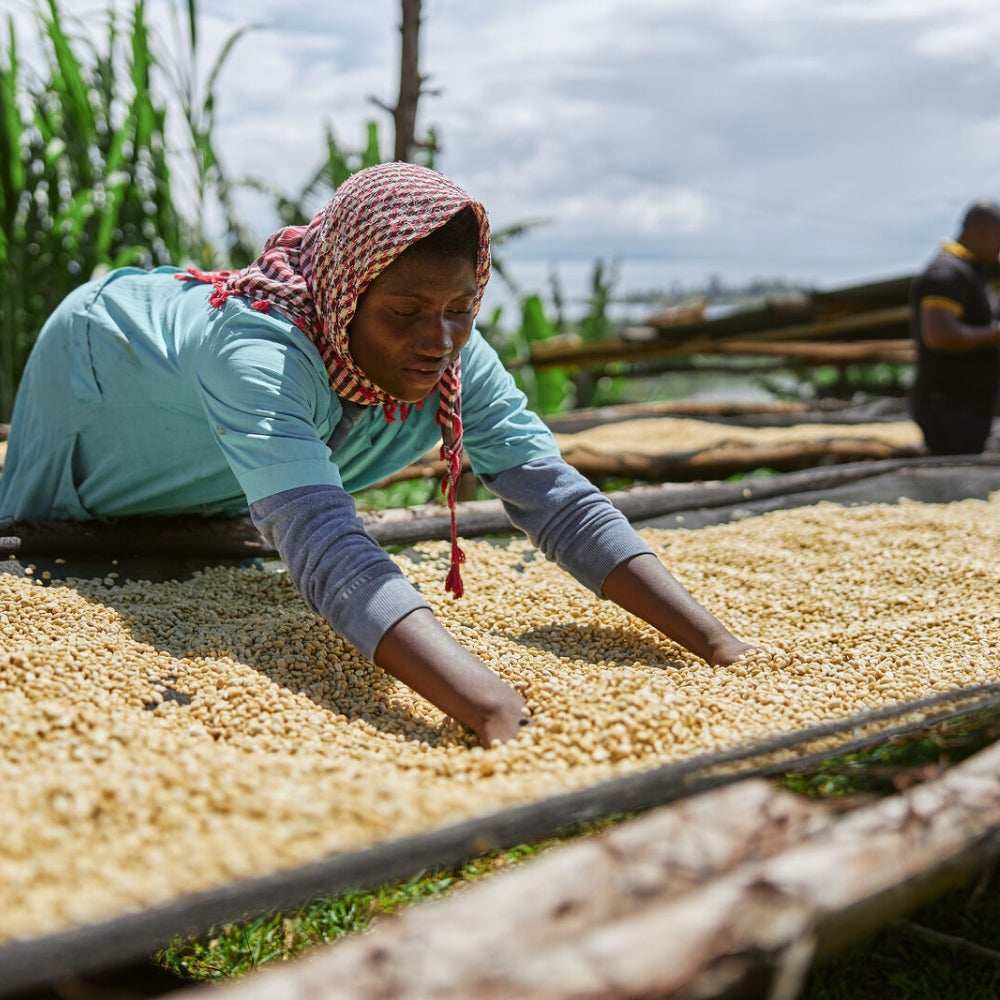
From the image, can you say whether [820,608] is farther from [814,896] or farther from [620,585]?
[814,896]

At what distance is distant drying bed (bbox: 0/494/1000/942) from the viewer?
1.00 meters

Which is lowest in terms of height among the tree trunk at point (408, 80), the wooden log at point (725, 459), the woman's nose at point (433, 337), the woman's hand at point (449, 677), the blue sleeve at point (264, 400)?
the wooden log at point (725, 459)

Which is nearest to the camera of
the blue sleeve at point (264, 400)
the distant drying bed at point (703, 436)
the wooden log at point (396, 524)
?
the blue sleeve at point (264, 400)

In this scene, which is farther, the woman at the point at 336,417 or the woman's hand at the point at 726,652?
the woman's hand at the point at 726,652

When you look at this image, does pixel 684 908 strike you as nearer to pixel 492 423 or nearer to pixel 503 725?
pixel 503 725

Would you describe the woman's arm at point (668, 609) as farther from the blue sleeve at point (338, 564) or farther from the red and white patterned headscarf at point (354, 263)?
the blue sleeve at point (338, 564)

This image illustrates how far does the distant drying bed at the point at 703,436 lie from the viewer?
474 cm

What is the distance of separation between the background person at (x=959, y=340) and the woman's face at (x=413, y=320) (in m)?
3.44

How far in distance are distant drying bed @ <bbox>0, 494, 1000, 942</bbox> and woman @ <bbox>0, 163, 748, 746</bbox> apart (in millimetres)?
128

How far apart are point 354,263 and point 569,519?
0.68 metres

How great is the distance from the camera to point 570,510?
6.64 ft

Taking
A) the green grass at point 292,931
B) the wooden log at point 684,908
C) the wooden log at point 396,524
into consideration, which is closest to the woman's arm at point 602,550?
the green grass at point 292,931

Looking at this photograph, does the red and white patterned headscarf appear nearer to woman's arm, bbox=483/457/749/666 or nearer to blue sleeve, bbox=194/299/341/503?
blue sleeve, bbox=194/299/341/503

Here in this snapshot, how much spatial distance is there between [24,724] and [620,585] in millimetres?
1095
